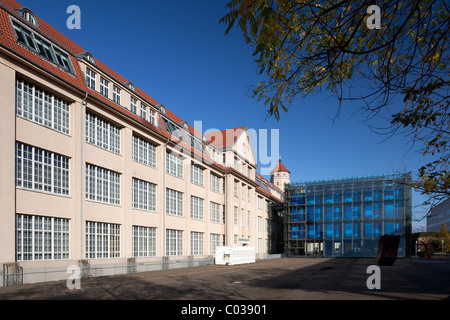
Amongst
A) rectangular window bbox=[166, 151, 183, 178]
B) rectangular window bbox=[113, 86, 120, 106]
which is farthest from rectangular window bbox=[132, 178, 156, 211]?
rectangular window bbox=[113, 86, 120, 106]

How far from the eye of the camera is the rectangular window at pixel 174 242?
118 feet

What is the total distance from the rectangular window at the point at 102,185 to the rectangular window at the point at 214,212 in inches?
712

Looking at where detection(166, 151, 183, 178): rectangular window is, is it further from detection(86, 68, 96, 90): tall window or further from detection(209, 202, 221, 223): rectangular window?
detection(86, 68, 96, 90): tall window

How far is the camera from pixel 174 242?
37.0 m

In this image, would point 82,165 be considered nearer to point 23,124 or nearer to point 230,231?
point 23,124

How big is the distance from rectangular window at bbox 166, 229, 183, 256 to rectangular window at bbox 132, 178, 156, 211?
3743mm

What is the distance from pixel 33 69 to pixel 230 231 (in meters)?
32.2

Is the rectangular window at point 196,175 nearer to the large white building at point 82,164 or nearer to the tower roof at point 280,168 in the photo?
the large white building at point 82,164

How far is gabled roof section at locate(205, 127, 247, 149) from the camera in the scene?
53406mm

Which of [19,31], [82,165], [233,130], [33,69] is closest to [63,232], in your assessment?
[82,165]

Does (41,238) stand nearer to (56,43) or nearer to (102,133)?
(102,133)

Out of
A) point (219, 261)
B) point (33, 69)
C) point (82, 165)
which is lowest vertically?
point (219, 261)

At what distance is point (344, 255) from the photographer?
209 ft

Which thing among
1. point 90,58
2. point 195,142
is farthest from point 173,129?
point 90,58
